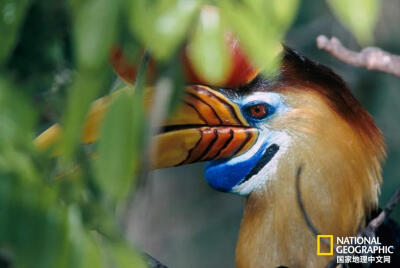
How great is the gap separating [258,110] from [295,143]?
0.12 m

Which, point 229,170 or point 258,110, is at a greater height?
point 258,110

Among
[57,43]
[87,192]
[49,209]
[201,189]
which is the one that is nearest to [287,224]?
[57,43]

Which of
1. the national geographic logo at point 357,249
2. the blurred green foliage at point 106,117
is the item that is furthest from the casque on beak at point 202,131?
the blurred green foliage at point 106,117

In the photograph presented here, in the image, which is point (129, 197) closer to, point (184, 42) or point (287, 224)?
point (184, 42)

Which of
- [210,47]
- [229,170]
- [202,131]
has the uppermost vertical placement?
[210,47]

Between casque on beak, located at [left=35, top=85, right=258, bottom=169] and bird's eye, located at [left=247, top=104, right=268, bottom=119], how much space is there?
3 centimetres

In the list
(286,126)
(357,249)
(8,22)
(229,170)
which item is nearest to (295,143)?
(286,126)

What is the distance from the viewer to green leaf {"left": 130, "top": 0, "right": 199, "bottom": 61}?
81cm

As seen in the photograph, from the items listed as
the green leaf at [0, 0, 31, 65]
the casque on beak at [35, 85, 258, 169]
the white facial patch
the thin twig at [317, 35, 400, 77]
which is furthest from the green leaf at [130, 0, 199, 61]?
the white facial patch

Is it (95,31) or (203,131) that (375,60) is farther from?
(95,31)

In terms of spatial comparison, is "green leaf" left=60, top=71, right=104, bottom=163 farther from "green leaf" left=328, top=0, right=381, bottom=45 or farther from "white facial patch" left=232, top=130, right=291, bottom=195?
"white facial patch" left=232, top=130, right=291, bottom=195

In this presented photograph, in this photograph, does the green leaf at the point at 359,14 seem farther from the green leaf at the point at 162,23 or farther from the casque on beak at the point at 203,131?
the casque on beak at the point at 203,131

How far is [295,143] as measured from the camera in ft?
6.14

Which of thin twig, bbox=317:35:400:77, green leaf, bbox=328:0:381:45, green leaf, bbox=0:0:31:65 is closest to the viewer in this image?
green leaf, bbox=328:0:381:45
